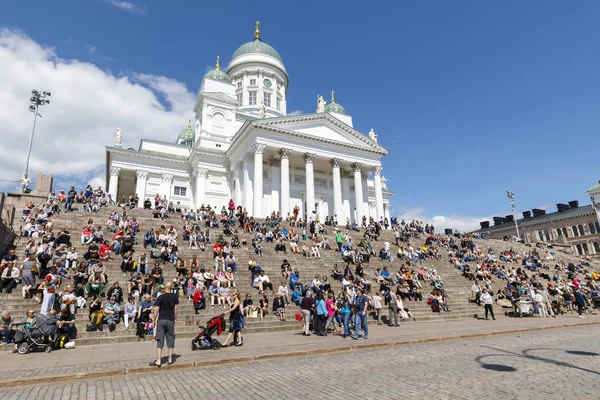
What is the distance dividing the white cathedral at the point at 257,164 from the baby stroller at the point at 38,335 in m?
24.0

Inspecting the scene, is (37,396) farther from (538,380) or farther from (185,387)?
(538,380)

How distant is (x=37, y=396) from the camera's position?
5.62 meters

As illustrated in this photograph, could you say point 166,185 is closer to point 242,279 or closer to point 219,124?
point 219,124

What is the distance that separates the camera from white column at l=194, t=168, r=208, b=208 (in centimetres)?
3928

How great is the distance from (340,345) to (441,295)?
10196 mm

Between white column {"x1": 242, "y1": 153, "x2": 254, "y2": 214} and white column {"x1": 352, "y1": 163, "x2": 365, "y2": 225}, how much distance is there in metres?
12.1

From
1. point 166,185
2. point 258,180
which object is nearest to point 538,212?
point 258,180

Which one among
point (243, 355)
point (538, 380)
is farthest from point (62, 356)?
point (538, 380)

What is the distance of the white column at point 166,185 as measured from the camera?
41531mm

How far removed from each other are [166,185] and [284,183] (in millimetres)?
16725

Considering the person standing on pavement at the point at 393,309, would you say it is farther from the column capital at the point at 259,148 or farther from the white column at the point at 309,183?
the column capital at the point at 259,148

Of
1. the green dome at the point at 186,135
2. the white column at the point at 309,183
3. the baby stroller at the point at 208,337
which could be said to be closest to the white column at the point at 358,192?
the white column at the point at 309,183

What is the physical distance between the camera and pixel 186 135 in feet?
184

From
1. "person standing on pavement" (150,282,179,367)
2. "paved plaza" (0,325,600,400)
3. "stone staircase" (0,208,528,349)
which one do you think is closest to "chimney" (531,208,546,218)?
"stone staircase" (0,208,528,349)
